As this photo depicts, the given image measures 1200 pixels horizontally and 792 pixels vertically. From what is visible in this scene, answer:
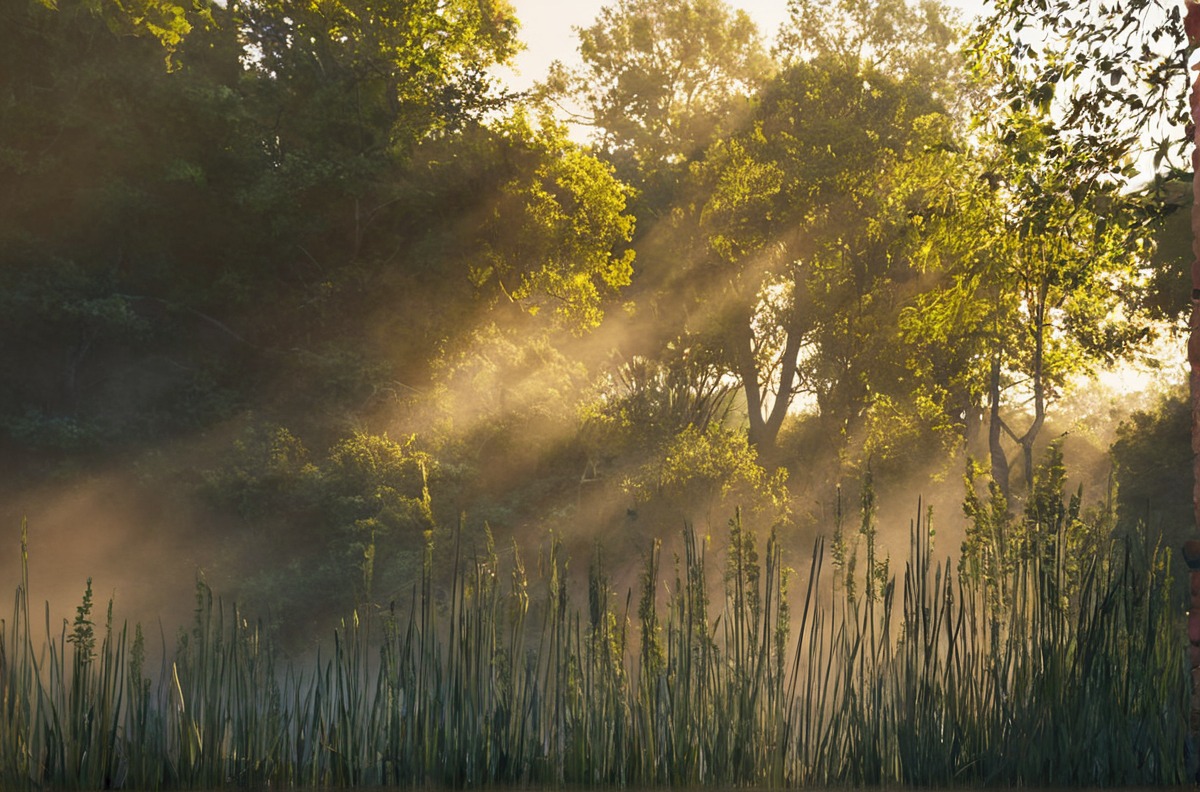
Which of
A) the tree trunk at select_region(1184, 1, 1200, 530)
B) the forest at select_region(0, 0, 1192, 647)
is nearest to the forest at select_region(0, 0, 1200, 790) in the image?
the forest at select_region(0, 0, 1192, 647)

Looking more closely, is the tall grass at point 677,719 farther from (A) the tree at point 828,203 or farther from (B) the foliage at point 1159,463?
(A) the tree at point 828,203

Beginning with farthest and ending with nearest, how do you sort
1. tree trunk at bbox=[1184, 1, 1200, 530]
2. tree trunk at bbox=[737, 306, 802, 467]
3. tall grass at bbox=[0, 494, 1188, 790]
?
tree trunk at bbox=[737, 306, 802, 467], tall grass at bbox=[0, 494, 1188, 790], tree trunk at bbox=[1184, 1, 1200, 530]

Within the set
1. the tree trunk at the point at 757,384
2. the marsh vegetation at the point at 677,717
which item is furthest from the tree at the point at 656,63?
the marsh vegetation at the point at 677,717

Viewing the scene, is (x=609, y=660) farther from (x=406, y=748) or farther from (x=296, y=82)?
(x=296, y=82)

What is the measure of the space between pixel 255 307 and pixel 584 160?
4573 millimetres

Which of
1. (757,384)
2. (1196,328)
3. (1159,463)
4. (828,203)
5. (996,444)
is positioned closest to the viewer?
(1196,328)

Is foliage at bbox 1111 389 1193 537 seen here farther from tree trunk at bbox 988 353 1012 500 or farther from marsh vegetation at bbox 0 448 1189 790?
marsh vegetation at bbox 0 448 1189 790

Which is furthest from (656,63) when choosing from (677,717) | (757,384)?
(677,717)

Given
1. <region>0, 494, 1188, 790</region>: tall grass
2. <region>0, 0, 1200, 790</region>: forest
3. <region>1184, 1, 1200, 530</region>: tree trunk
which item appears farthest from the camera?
<region>0, 0, 1200, 790</region>: forest

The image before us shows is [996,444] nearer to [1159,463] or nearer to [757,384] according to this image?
[1159,463]

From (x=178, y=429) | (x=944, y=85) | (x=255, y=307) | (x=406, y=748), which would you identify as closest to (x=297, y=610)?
(x=178, y=429)

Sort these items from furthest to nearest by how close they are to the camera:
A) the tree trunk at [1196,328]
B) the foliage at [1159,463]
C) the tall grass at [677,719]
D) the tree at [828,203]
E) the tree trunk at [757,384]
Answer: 1. the tree trunk at [757,384]
2. the tree at [828,203]
3. the foliage at [1159,463]
4. the tall grass at [677,719]
5. the tree trunk at [1196,328]

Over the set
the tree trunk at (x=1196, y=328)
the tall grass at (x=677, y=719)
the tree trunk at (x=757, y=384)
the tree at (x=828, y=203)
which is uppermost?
the tree at (x=828, y=203)

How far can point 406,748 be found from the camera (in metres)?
3.80
